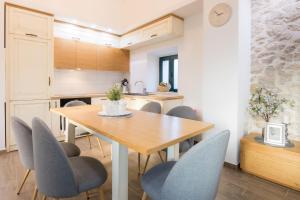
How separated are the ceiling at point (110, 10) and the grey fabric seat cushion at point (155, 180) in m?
2.68

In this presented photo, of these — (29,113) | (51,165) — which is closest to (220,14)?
(51,165)

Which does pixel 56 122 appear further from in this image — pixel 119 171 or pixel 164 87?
pixel 119 171

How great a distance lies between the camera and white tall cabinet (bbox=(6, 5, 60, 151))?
291cm

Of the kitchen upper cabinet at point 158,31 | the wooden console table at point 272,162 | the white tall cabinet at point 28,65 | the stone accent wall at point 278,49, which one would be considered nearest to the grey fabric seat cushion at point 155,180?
the wooden console table at point 272,162

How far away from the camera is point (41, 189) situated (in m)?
1.18

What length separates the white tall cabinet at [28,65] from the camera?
2.91 metres

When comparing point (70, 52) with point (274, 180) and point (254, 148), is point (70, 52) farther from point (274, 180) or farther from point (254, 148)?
point (274, 180)

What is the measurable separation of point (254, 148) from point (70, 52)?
11.9 feet

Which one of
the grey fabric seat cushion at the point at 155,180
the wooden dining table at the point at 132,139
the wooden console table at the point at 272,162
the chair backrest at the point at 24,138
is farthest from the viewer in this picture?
the wooden console table at the point at 272,162

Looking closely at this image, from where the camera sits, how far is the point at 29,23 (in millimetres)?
3049

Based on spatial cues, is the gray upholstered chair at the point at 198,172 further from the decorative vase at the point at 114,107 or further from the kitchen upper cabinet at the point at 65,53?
the kitchen upper cabinet at the point at 65,53

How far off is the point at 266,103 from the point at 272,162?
0.73 meters

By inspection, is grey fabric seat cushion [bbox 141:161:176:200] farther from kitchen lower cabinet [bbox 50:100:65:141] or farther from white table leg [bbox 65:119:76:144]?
kitchen lower cabinet [bbox 50:100:65:141]

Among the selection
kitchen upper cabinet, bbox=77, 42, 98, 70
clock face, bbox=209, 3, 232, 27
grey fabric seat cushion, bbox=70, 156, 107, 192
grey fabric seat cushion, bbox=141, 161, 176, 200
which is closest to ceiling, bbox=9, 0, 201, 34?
kitchen upper cabinet, bbox=77, 42, 98, 70
